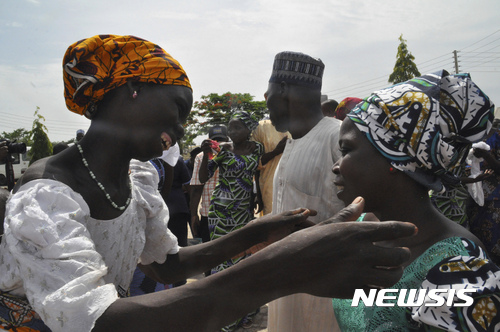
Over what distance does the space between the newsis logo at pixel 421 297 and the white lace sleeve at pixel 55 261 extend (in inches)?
28.4

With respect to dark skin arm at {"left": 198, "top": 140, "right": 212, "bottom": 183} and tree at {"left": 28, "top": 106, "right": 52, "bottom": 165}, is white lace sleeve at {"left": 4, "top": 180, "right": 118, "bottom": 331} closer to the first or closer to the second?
dark skin arm at {"left": 198, "top": 140, "right": 212, "bottom": 183}

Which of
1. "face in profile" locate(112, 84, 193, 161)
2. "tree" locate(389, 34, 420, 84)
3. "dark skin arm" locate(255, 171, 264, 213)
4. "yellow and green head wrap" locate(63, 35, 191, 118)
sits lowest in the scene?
"dark skin arm" locate(255, 171, 264, 213)

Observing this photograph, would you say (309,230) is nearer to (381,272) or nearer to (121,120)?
(381,272)

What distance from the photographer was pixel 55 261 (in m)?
1.07

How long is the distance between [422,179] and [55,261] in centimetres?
131

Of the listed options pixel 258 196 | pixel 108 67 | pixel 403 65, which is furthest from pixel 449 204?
pixel 403 65

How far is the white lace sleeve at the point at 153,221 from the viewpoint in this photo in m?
1.75

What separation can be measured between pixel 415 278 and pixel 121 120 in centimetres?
122

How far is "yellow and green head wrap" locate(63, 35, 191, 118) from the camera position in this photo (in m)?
1.43

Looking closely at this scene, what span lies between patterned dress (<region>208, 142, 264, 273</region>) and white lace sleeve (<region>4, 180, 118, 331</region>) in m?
3.43

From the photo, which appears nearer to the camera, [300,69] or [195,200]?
[300,69]

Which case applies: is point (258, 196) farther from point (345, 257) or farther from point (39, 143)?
point (39, 143)

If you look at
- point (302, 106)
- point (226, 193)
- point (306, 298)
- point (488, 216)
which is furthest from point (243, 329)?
point (488, 216)

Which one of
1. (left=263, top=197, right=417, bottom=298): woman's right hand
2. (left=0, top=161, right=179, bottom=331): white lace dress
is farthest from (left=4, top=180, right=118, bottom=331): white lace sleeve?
(left=263, top=197, right=417, bottom=298): woman's right hand
